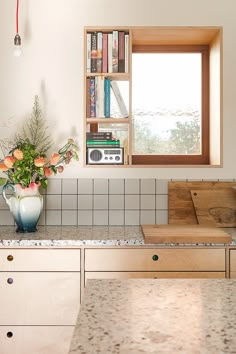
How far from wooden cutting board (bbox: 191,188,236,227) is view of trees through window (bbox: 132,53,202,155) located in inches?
15.3

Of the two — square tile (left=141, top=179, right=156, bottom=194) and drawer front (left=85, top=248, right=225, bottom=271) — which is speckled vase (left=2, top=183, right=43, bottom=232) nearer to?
drawer front (left=85, top=248, right=225, bottom=271)

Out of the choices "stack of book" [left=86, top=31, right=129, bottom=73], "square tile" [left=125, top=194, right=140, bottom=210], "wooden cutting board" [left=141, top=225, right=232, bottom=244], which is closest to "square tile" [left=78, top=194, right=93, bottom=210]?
"square tile" [left=125, top=194, right=140, bottom=210]

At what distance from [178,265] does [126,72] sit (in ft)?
4.10

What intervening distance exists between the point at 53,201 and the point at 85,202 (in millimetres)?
202

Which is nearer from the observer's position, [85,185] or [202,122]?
[85,185]

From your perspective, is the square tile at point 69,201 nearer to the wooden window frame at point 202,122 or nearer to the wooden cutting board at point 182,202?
the wooden window frame at point 202,122

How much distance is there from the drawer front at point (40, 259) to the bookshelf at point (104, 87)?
72 cm

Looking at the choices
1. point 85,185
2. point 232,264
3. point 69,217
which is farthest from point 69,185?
point 232,264

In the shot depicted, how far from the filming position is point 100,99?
296 cm

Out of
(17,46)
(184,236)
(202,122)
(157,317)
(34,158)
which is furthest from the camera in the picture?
(202,122)

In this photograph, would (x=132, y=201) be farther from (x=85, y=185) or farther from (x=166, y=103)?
(x=166, y=103)

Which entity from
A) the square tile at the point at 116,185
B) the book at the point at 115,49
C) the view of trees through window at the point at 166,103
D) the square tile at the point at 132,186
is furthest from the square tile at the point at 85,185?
the book at the point at 115,49

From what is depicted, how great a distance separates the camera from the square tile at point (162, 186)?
3008 mm

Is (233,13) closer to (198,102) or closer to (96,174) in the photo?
(198,102)
